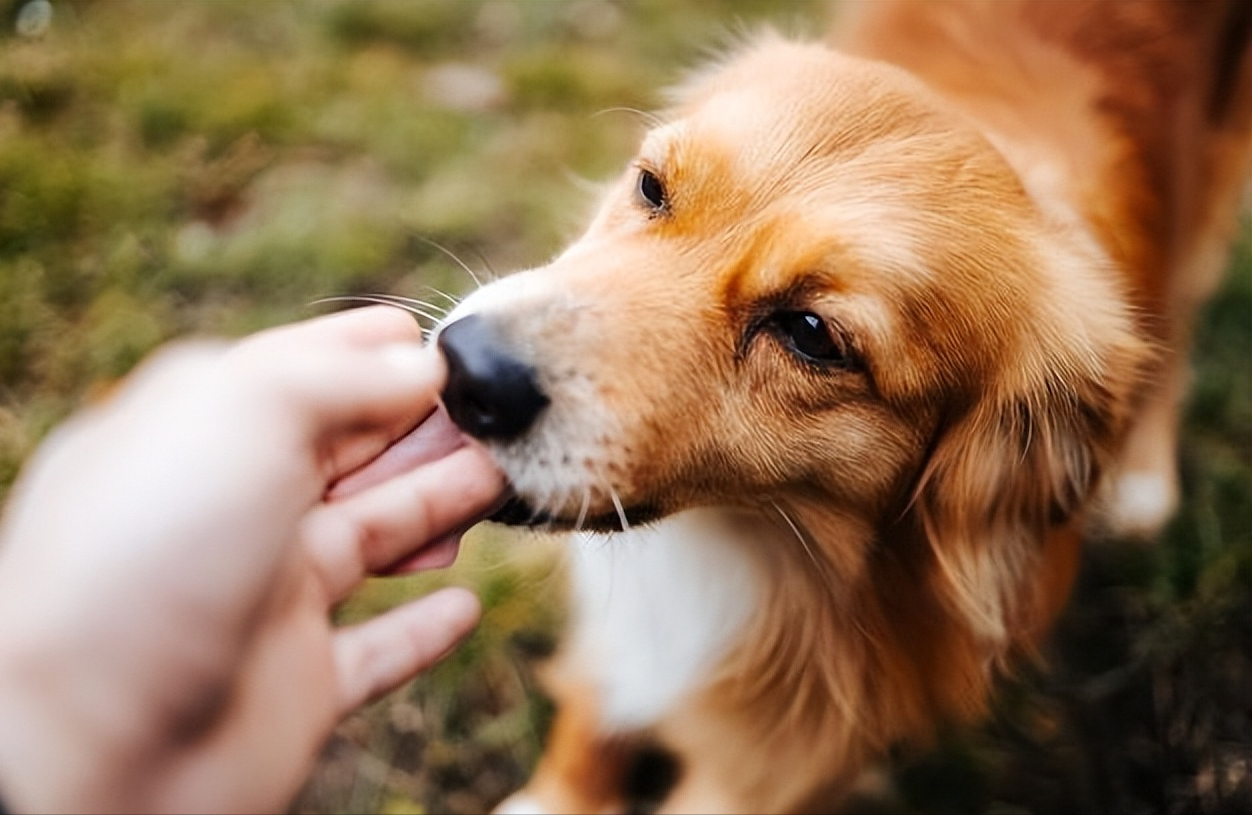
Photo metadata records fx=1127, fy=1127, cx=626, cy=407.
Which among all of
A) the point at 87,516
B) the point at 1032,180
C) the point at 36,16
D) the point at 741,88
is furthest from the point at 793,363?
the point at 36,16

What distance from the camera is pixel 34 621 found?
1202 millimetres

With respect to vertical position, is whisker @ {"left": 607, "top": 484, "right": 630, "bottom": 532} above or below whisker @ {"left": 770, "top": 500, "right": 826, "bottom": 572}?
above

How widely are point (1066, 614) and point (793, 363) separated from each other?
157cm

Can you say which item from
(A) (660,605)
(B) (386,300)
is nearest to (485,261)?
(B) (386,300)

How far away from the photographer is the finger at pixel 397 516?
1.61 m

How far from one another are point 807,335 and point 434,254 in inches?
75.3

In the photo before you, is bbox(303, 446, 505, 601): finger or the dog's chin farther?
the dog's chin

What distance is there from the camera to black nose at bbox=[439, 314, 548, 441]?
1.71 metres

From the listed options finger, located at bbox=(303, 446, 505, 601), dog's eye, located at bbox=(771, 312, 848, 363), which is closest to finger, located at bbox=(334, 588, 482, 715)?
finger, located at bbox=(303, 446, 505, 601)

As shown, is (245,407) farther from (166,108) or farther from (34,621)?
(166,108)

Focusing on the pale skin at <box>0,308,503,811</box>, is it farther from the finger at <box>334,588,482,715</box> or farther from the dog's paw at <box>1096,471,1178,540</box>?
the dog's paw at <box>1096,471,1178,540</box>

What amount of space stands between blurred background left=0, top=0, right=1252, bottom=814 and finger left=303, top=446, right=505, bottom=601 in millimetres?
1148

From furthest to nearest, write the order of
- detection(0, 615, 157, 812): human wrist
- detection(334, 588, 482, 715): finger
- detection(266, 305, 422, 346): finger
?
detection(334, 588, 482, 715): finger < detection(266, 305, 422, 346): finger < detection(0, 615, 157, 812): human wrist

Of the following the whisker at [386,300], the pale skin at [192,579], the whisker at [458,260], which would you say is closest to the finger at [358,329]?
the pale skin at [192,579]
